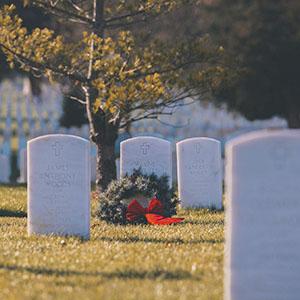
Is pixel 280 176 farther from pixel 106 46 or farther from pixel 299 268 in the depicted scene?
pixel 106 46

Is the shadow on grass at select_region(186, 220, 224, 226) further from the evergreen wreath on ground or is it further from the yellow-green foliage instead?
the yellow-green foliage

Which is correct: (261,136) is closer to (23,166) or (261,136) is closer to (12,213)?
(12,213)

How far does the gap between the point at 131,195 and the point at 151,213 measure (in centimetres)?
39

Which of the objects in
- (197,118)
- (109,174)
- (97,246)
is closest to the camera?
(97,246)

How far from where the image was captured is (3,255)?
969cm

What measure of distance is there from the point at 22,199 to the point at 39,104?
20942mm

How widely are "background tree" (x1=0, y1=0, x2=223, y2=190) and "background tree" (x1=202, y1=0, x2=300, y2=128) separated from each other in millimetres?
8922

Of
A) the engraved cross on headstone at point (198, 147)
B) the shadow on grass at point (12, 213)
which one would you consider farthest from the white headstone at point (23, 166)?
the engraved cross on headstone at point (198, 147)

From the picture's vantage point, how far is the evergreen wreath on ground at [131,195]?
13508 mm

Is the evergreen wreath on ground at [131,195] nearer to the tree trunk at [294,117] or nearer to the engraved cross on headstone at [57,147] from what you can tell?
the engraved cross on headstone at [57,147]

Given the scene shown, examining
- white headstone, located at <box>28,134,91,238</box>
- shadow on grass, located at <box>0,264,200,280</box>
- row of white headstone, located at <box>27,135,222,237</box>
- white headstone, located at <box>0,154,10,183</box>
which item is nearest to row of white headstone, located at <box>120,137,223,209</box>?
row of white headstone, located at <box>27,135,222,237</box>

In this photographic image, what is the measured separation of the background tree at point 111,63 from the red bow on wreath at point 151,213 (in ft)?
7.95

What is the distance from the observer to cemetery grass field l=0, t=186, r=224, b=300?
25.3 feet

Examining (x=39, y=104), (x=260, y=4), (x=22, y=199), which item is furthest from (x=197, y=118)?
(x=22, y=199)
